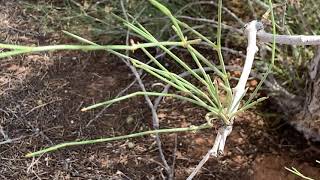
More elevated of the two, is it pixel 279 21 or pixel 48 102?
pixel 279 21

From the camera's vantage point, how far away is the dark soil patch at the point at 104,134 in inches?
63.9

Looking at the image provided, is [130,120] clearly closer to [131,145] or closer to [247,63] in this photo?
[131,145]

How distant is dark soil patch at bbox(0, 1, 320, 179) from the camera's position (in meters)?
1.62

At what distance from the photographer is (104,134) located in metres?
1.73

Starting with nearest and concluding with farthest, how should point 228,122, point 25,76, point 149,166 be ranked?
point 228,122, point 149,166, point 25,76

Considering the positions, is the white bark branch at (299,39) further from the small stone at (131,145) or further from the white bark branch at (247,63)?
the small stone at (131,145)

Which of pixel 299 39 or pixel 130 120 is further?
pixel 130 120

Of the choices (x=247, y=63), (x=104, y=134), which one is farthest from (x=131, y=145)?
(x=247, y=63)

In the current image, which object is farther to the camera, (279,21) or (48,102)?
(48,102)

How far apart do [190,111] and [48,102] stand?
52 centimetres

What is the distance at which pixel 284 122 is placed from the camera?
1.70 meters

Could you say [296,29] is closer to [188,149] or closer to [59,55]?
[188,149]

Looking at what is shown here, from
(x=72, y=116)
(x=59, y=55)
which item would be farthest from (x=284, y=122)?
(x=59, y=55)

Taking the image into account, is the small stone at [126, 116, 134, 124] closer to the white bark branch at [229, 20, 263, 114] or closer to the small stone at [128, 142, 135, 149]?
the small stone at [128, 142, 135, 149]
